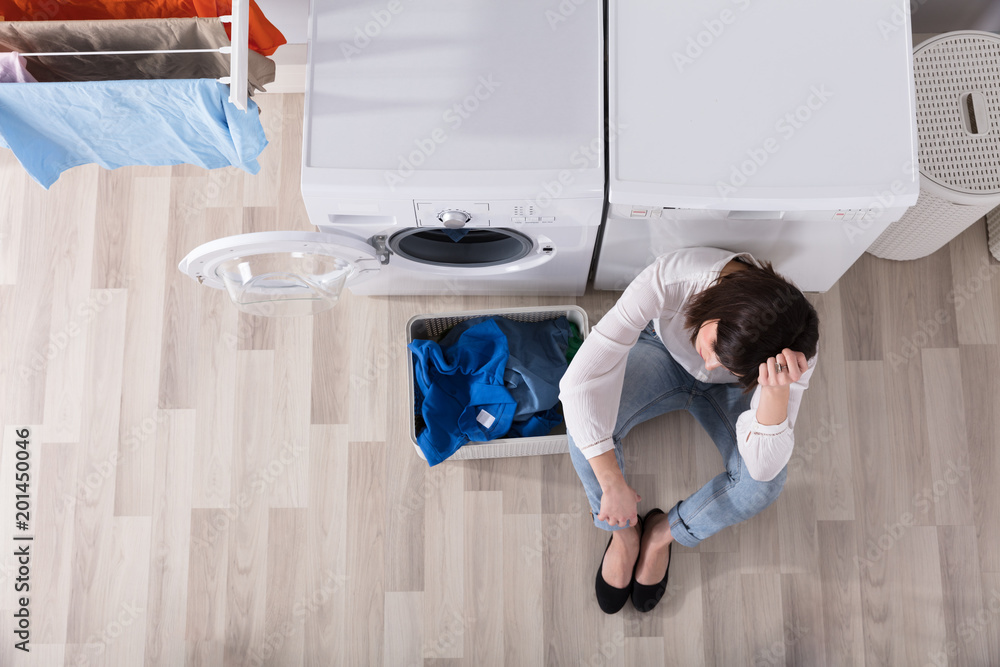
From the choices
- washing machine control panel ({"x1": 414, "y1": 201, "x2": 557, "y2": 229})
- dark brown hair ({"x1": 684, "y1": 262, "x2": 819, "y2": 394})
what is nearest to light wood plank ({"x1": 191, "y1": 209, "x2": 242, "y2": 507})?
washing machine control panel ({"x1": 414, "y1": 201, "x2": 557, "y2": 229})

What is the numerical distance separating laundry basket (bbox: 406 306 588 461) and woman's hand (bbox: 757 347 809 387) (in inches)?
22.8

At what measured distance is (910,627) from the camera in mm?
1709

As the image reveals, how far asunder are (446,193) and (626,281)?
2.02 feet

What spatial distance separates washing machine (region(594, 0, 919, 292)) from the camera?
4.01ft

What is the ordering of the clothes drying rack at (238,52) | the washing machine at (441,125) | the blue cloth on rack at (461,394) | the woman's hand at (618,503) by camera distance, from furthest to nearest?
the blue cloth on rack at (461,394) < the woman's hand at (618,503) < the washing machine at (441,125) < the clothes drying rack at (238,52)

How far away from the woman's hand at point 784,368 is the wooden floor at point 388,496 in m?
0.67

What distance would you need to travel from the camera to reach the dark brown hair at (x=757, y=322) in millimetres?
1133

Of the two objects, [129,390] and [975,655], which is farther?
[129,390]

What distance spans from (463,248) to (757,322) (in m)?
0.68

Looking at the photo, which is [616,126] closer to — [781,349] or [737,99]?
[737,99]

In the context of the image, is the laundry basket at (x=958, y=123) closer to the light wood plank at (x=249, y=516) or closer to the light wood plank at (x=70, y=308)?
the light wood plank at (x=249, y=516)

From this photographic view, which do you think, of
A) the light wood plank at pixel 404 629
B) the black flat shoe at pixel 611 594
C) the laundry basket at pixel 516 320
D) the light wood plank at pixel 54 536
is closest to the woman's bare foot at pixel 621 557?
the black flat shoe at pixel 611 594

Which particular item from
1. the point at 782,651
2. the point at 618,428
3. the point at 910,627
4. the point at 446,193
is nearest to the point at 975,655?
the point at 910,627

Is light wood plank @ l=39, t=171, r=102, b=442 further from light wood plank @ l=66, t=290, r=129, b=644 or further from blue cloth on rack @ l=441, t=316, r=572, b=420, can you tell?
blue cloth on rack @ l=441, t=316, r=572, b=420
